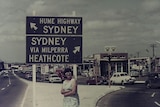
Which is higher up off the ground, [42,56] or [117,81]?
Result: [42,56]

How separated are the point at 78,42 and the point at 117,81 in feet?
107

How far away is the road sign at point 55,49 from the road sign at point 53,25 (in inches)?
8.8

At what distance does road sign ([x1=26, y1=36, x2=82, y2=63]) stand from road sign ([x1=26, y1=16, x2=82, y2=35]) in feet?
0.74

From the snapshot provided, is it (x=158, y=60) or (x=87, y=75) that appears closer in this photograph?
(x=87, y=75)

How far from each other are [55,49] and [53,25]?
87cm

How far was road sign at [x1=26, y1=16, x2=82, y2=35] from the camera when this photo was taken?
1265 cm

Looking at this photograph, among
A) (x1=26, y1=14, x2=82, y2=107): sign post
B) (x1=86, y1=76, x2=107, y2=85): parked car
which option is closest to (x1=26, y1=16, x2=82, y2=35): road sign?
(x1=26, y1=14, x2=82, y2=107): sign post

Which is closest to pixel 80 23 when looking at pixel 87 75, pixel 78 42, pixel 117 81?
pixel 78 42

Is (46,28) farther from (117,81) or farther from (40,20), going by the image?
(117,81)

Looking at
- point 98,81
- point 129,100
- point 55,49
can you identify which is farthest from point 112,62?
point 55,49

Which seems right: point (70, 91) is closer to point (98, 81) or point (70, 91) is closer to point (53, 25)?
point (53, 25)

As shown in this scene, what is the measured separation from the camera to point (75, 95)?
11148 millimetres

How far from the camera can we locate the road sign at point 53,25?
498 inches

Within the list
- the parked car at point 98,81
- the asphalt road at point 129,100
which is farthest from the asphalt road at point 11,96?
the parked car at point 98,81
